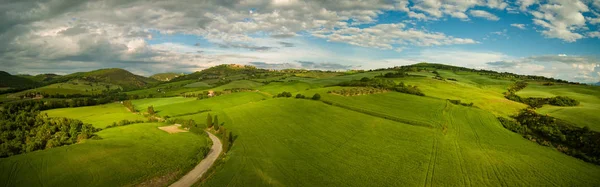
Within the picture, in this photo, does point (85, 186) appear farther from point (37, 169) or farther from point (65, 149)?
point (65, 149)

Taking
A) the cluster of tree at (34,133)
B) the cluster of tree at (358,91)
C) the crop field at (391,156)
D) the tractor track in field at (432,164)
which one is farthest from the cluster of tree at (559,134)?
the cluster of tree at (34,133)

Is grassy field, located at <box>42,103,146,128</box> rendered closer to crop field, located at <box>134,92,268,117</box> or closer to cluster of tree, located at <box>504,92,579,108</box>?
crop field, located at <box>134,92,268,117</box>

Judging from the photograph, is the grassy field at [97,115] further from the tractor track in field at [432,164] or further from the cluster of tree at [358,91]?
the tractor track in field at [432,164]

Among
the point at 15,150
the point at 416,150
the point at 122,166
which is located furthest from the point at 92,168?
the point at 416,150

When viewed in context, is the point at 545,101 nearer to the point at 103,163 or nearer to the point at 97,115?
the point at 103,163

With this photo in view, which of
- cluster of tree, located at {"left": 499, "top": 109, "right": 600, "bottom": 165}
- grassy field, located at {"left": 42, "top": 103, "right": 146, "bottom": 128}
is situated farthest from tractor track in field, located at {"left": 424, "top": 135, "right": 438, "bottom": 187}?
grassy field, located at {"left": 42, "top": 103, "right": 146, "bottom": 128}
